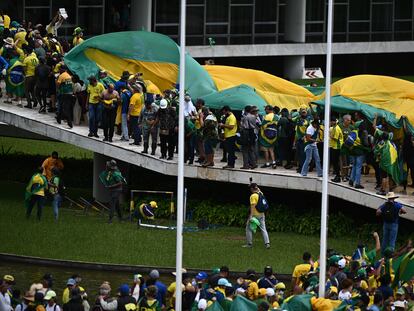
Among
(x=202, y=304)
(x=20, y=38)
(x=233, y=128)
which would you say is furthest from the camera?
(x=20, y=38)

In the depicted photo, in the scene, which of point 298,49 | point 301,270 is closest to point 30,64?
point 301,270

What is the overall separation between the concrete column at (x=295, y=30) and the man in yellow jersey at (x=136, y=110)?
80.1 ft

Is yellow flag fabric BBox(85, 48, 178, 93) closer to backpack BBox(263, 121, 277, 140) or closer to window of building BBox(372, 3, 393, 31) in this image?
backpack BBox(263, 121, 277, 140)

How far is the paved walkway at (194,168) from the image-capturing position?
40.6 m

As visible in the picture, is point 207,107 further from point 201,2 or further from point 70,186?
point 201,2

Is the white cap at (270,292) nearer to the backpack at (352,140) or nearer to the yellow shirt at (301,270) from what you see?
the yellow shirt at (301,270)

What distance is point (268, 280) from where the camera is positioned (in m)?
32.4

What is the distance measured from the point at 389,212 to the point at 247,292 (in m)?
7.10

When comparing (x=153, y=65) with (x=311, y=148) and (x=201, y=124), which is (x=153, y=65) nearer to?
(x=201, y=124)

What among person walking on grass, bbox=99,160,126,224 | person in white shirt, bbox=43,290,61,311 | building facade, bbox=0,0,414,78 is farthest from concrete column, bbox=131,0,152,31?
person in white shirt, bbox=43,290,61,311

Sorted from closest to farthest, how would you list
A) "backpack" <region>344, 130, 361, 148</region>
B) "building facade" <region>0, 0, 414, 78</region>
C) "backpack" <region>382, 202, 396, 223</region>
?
"backpack" <region>382, 202, 396, 223</region> → "backpack" <region>344, 130, 361, 148</region> → "building facade" <region>0, 0, 414, 78</region>

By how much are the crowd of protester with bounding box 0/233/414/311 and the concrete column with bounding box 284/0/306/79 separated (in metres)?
33.9

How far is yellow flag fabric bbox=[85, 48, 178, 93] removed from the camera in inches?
1825

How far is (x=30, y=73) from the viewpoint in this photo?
4447 centimetres
